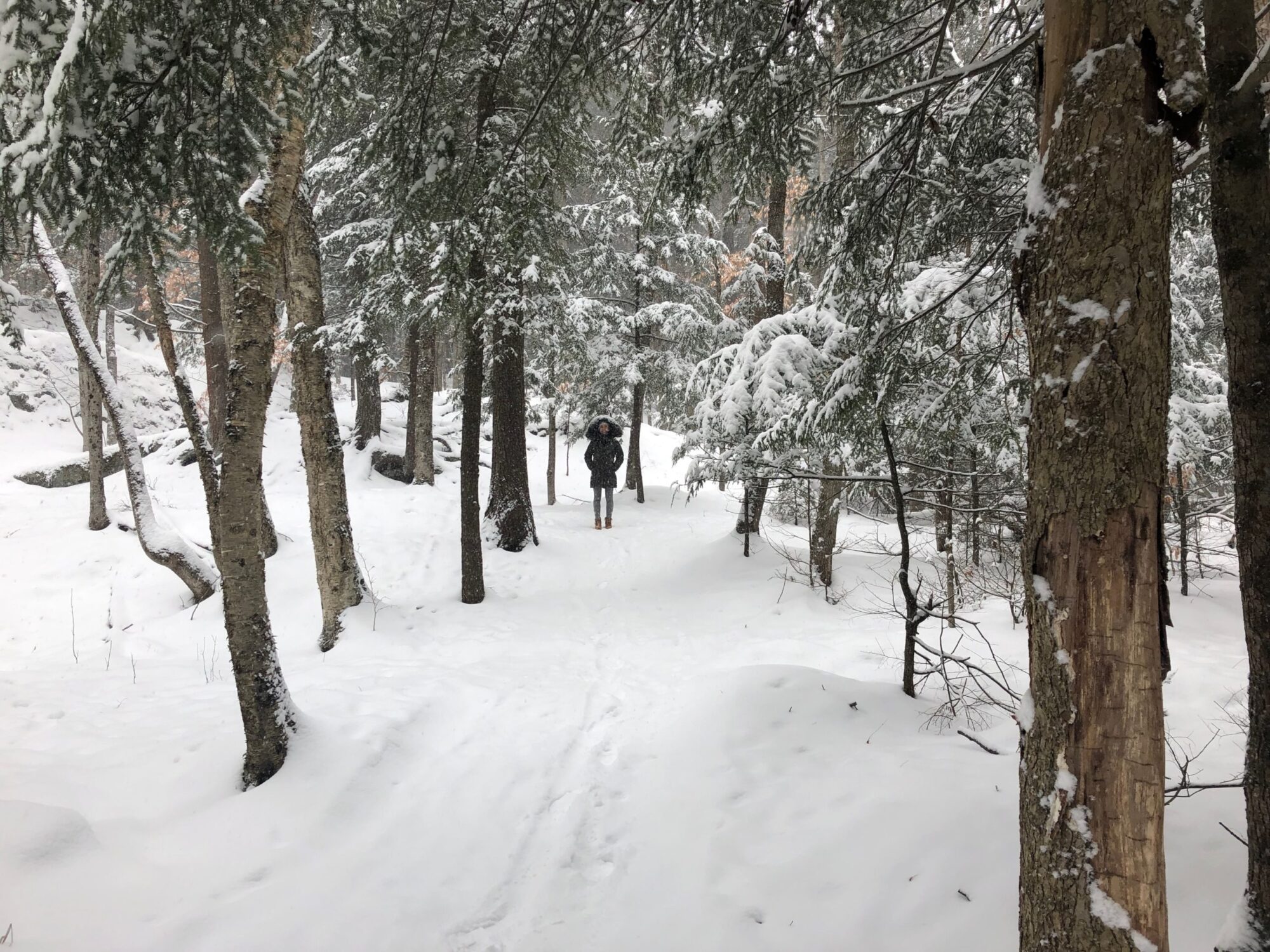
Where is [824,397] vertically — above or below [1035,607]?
above

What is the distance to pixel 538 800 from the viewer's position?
3.71 meters

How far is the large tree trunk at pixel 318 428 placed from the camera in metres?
6.12

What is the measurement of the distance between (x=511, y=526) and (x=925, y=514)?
878 cm

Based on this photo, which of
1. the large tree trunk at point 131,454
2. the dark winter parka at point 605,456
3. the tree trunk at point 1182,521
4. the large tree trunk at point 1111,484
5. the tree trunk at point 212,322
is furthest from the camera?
the dark winter parka at point 605,456

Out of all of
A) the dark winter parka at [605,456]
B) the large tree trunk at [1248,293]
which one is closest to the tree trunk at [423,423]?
the dark winter parka at [605,456]

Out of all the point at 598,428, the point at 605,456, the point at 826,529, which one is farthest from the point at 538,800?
the point at 598,428

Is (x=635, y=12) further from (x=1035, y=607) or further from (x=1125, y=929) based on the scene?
(x=1125, y=929)

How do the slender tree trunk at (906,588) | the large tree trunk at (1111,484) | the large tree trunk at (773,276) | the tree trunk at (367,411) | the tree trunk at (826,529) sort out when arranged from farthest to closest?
the tree trunk at (367,411) → the large tree trunk at (773,276) → the tree trunk at (826,529) → the slender tree trunk at (906,588) → the large tree trunk at (1111,484)

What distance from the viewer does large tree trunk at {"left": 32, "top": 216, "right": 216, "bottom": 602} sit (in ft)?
19.6

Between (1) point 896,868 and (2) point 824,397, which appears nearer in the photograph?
(1) point 896,868

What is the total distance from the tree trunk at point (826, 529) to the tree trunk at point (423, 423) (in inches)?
367

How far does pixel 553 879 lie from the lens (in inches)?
122

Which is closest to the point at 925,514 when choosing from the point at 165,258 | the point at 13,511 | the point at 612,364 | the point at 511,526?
the point at 612,364

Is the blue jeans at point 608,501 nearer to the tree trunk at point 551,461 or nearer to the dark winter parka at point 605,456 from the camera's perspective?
the dark winter parka at point 605,456
